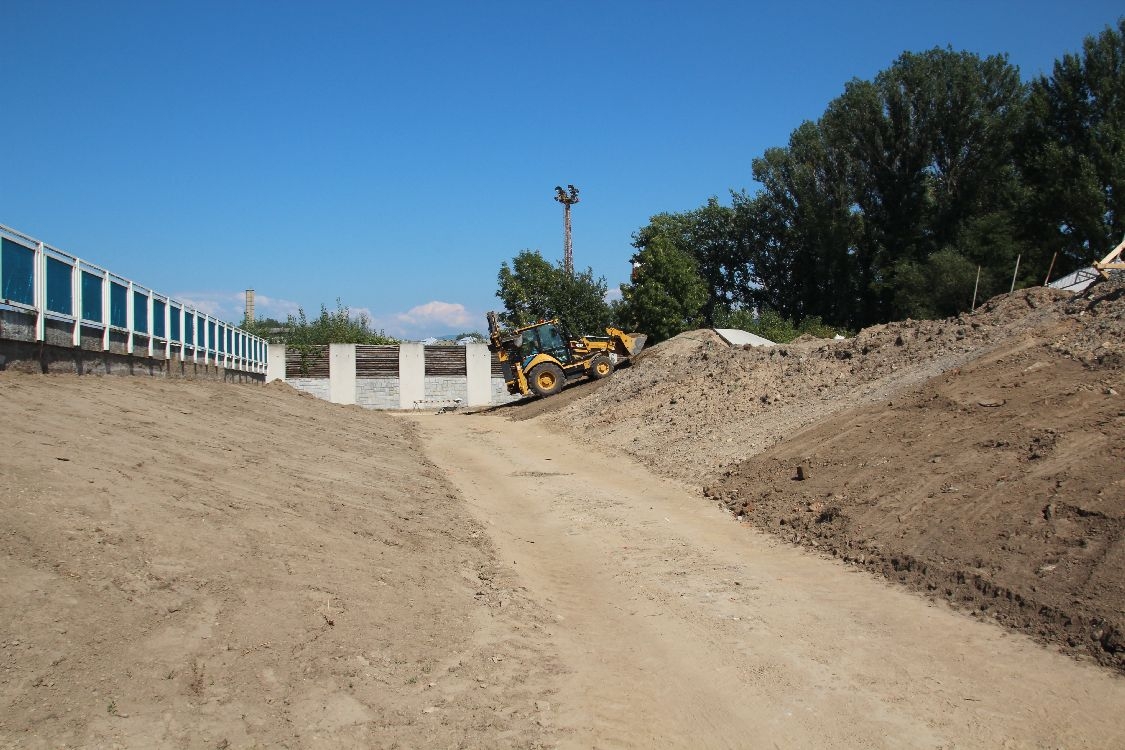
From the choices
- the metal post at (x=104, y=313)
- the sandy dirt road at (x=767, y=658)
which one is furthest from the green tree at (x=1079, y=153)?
the metal post at (x=104, y=313)

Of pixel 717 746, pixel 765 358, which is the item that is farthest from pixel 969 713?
pixel 765 358

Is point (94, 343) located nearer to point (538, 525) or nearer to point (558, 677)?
point (538, 525)

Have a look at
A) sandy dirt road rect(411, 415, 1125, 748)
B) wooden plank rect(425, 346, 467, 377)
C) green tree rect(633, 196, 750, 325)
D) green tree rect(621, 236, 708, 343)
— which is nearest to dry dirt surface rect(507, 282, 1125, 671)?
sandy dirt road rect(411, 415, 1125, 748)

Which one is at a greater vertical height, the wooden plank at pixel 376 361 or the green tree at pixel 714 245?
the green tree at pixel 714 245

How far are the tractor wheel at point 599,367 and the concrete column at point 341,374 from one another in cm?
1547

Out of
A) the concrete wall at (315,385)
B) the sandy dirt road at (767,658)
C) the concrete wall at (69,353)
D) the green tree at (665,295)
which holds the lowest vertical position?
the sandy dirt road at (767,658)

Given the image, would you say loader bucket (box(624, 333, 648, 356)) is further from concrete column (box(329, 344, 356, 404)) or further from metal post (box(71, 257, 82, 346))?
metal post (box(71, 257, 82, 346))

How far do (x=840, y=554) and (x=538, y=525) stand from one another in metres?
3.87

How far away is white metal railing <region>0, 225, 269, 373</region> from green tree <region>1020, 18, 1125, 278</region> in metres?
38.5

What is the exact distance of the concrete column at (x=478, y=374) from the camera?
139ft

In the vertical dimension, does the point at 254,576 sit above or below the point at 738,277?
below

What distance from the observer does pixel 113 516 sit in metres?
5.37

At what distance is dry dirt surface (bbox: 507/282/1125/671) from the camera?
693 centimetres

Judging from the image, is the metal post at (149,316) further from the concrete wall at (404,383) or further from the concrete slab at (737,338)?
the concrete wall at (404,383)
